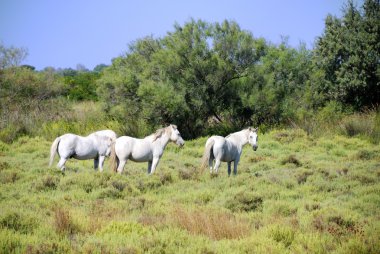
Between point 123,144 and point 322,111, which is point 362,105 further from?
point 123,144

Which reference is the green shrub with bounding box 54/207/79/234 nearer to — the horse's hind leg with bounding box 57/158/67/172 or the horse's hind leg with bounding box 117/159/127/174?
the horse's hind leg with bounding box 117/159/127/174

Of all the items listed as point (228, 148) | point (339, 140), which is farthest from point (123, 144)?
point (339, 140)

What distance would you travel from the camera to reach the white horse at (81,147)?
540 inches

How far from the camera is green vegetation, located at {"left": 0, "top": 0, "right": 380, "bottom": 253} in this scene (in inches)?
302

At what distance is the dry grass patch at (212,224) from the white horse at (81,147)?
5669 millimetres

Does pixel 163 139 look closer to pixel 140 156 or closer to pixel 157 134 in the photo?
pixel 157 134

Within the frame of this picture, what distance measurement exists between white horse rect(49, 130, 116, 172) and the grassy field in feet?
2.70

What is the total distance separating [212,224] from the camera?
8.27m

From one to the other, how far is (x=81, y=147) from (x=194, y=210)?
5860 mm

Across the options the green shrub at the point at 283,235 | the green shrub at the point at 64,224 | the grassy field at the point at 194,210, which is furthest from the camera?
the green shrub at the point at 64,224

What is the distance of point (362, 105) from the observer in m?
32.1

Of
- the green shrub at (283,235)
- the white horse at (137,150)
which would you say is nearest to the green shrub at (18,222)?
the green shrub at (283,235)

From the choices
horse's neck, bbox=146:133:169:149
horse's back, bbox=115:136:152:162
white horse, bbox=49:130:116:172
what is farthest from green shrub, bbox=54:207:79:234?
horse's neck, bbox=146:133:169:149

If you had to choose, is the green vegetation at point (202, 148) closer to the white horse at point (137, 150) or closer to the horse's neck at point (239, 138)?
the white horse at point (137, 150)
